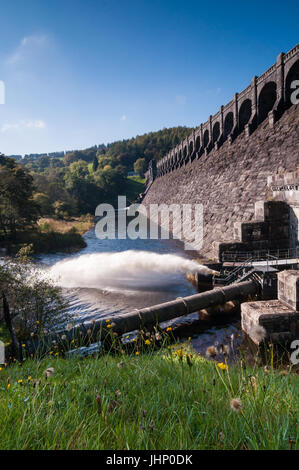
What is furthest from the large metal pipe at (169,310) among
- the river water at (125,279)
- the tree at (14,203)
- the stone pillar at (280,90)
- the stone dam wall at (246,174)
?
the tree at (14,203)

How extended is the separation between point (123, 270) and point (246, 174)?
1403 cm

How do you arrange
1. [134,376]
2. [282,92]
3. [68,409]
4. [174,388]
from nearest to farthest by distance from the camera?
[68,409], [174,388], [134,376], [282,92]

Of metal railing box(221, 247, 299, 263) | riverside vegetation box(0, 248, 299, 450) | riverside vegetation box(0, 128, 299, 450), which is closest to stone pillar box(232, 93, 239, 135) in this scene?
metal railing box(221, 247, 299, 263)

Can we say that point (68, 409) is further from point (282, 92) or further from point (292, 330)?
point (282, 92)

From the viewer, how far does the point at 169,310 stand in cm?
1079

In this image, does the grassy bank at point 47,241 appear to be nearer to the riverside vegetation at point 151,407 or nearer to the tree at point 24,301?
the tree at point 24,301

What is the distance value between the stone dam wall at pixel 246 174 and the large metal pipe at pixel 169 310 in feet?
12.2

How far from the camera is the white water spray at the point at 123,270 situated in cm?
1742

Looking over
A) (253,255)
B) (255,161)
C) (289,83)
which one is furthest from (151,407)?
(289,83)

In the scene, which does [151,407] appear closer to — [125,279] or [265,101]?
[125,279]

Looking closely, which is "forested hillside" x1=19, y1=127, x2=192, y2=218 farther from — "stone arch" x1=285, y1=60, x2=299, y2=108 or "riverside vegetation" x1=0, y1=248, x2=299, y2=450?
"riverside vegetation" x1=0, y1=248, x2=299, y2=450
